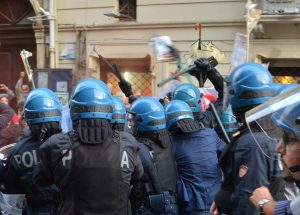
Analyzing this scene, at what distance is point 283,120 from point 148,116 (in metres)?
2.09

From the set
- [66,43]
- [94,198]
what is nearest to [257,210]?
[94,198]

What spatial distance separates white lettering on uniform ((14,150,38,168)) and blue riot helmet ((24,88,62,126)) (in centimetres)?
29

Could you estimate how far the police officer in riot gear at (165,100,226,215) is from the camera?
4340mm

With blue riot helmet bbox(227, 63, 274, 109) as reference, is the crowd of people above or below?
below

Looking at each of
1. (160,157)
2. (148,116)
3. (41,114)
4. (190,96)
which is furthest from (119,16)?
(41,114)

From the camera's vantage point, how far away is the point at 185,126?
4.44 metres

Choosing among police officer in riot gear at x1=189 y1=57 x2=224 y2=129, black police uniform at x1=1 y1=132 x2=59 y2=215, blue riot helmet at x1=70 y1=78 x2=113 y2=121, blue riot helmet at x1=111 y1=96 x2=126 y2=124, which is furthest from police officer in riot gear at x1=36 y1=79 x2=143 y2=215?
police officer in riot gear at x1=189 y1=57 x2=224 y2=129

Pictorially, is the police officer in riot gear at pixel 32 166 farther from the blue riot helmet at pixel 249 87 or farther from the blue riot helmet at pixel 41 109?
the blue riot helmet at pixel 249 87

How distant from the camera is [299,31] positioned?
11.0m

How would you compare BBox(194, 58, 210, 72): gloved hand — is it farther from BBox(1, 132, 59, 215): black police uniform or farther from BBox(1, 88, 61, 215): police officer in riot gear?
BBox(1, 132, 59, 215): black police uniform

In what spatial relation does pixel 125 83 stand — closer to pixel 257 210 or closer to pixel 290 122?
pixel 257 210

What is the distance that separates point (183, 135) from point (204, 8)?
7.87 m

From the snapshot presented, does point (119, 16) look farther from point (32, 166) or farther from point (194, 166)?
point (32, 166)

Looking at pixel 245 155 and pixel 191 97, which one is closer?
pixel 245 155
